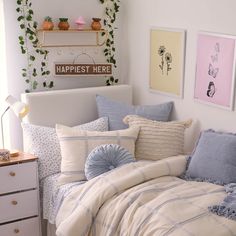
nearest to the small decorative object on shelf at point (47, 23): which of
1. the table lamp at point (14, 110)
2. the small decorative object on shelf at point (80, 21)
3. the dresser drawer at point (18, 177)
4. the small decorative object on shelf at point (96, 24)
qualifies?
the small decorative object on shelf at point (80, 21)

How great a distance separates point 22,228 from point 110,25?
169 cm

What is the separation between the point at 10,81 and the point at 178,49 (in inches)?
48.3

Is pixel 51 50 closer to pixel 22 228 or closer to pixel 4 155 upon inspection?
pixel 4 155

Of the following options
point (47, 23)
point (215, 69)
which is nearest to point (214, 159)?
point (215, 69)

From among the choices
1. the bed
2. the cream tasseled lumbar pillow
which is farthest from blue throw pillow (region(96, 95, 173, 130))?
the cream tasseled lumbar pillow

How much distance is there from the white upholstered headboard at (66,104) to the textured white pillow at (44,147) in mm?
144

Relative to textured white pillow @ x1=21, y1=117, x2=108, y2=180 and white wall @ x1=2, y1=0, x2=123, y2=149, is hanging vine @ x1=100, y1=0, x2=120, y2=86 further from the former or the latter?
textured white pillow @ x1=21, y1=117, x2=108, y2=180

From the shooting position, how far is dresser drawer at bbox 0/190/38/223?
2.88 meters

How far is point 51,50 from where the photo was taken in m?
3.37

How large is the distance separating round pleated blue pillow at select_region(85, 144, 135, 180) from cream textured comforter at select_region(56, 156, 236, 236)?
12 centimetres

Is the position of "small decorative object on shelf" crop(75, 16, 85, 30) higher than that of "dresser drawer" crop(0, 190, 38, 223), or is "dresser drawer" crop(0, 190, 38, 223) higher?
"small decorative object on shelf" crop(75, 16, 85, 30)

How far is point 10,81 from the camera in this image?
326cm

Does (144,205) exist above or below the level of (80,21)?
below

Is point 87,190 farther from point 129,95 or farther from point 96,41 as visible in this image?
point 96,41
